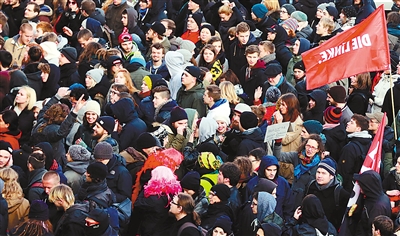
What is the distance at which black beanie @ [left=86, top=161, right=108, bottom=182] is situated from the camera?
43.9 feet

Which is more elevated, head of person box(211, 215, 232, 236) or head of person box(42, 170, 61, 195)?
head of person box(211, 215, 232, 236)

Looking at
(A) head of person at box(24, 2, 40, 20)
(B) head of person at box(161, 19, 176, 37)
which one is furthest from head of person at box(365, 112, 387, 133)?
(A) head of person at box(24, 2, 40, 20)

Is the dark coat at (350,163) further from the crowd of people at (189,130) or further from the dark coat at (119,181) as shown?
the dark coat at (119,181)

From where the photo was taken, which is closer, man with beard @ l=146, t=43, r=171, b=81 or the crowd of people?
the crowd of people

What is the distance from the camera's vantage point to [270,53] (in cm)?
1812

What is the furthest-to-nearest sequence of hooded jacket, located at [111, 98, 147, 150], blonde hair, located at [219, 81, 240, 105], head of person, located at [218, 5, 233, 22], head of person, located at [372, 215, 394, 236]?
head of person, located at [218, 5, 233, 22] < blonde hair, located at [219, 81, 240, 105] < hooded jacket, located at [111, 98, 147, 150] < head of person, located at [372, 215, 394, 236]

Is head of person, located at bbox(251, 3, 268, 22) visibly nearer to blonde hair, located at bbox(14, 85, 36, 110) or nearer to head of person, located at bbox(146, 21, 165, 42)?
head of person, located at bbox(146, 21, 165, 42)

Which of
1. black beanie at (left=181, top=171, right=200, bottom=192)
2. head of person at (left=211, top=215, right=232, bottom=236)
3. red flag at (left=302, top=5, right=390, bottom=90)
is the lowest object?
black beanie at (left=181, top=171, right=200, bottom=192)

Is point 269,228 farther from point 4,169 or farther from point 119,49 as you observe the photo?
point 119,49

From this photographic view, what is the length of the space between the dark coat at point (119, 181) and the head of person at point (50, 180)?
1.95 ft

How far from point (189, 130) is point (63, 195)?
102 inches

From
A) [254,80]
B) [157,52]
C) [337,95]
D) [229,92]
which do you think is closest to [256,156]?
[337,95]

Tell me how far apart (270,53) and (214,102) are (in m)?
2.52

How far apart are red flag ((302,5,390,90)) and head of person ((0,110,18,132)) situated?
3889mm
